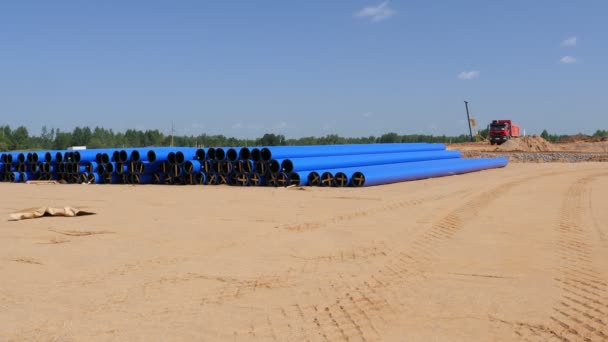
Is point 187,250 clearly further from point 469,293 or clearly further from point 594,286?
point 594,286

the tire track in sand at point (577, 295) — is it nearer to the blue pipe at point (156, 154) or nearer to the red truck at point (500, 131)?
the blue pipe at point (156, 154)

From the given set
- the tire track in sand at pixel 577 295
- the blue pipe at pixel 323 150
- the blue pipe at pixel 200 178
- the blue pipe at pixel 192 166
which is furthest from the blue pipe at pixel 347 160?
the tire track in sand at pixel 577 295

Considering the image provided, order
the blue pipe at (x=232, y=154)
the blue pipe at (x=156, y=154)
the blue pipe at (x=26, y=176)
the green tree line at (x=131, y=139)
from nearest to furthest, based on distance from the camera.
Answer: the blue pipe at (x=232, y=154)
the blue pipe at (x=156, y=154)
the blue pipe at (x=26, y=176)
the green tree line at (x=131, y=139)

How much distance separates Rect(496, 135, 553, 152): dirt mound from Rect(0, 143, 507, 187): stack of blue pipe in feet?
62.2

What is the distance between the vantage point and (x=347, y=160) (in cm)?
1861

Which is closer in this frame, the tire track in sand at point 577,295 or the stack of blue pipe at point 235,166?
the tire track in sand at point 577,295

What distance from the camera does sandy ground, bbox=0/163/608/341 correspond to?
388 centimetres

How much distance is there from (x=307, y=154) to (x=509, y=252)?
12190 mm

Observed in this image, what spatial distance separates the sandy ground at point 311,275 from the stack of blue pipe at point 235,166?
19.6 feet

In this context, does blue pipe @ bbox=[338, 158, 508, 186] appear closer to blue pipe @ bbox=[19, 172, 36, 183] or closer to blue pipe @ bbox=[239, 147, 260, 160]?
blue pipe @ bbox=[239, 147, 260, 160]

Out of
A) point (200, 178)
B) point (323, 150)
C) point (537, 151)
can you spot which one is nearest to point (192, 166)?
point (200, 178)

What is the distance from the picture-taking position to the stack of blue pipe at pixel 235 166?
16.6 m

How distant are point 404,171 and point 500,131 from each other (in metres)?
30.3

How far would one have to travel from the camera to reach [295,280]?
522 centimetres
